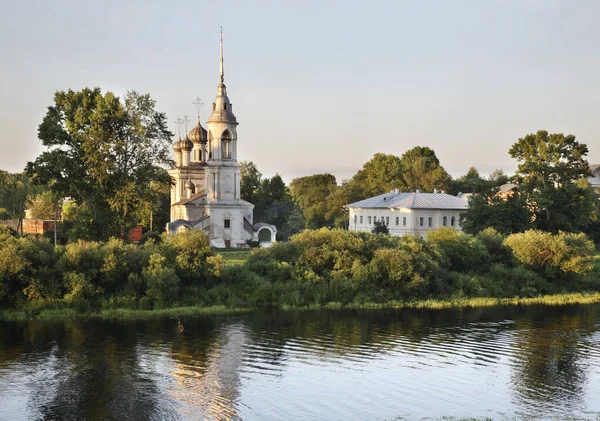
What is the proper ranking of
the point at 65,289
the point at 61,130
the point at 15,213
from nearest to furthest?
the point at 65,289
the point at 61,130
the point at 15,213

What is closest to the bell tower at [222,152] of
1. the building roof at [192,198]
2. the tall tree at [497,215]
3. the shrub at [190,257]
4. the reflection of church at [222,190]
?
the reflection of church at [222,190]

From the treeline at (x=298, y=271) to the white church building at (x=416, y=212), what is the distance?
20.4 metres

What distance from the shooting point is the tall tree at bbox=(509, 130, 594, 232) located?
6444cm

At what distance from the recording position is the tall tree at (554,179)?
64438 mm

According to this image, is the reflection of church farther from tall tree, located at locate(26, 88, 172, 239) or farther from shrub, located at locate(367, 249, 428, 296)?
shrub, located at locate(367, 249, 428, 296)

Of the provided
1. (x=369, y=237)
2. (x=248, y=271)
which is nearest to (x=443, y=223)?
(x=369, y=237)

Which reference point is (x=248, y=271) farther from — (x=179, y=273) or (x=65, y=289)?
(x=65, y=289)

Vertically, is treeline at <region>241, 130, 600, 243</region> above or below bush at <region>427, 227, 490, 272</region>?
above

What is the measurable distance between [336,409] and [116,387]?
7.19 metres

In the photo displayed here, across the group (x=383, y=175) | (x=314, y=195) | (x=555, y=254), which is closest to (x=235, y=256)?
(x=555, y=254)

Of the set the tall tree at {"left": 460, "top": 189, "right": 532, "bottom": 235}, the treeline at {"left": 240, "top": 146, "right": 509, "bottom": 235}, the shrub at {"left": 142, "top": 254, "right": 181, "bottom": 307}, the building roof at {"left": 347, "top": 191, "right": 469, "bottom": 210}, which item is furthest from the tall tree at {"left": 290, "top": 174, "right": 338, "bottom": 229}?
the shrub at {"left": 142, "top": 254, "right": 181, "bottom": 307}

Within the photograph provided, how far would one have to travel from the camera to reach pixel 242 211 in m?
68.1

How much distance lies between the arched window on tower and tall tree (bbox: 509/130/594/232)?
80.5 ft

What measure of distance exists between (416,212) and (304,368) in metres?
45.4
